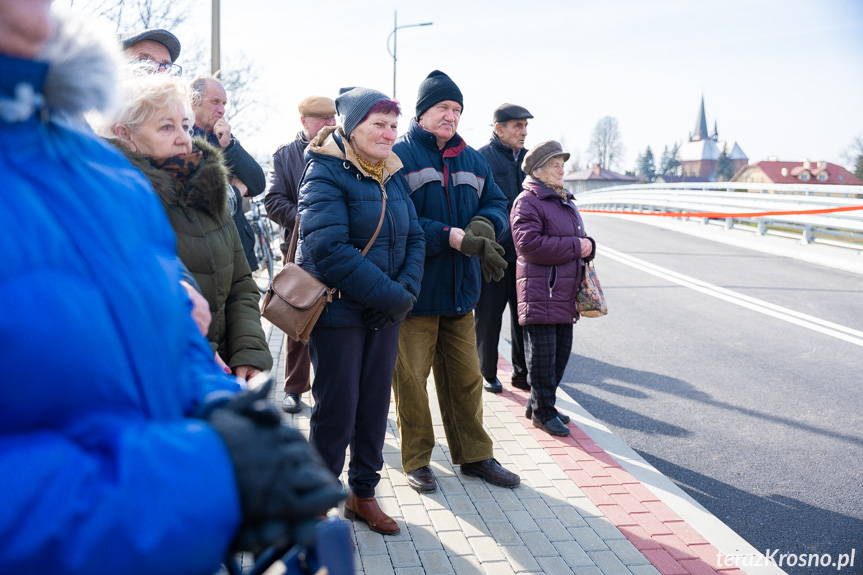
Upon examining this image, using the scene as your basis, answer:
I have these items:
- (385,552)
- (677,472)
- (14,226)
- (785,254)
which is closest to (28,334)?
(14,226)

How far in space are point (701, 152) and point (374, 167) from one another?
14648 centimetres

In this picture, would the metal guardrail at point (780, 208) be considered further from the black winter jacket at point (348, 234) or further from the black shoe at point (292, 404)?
the black winter jacket at point (348, 234)

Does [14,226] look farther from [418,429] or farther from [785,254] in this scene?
[785,254]

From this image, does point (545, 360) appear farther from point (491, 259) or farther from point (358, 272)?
point (358, 272)

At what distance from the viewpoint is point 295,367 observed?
5.47 metres

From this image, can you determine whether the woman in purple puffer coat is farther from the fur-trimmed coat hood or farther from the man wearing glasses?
the fur-trimmed coat hood

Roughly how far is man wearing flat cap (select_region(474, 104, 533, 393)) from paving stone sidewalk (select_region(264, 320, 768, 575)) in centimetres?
119

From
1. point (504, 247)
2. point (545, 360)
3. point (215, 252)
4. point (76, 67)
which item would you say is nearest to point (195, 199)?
point (215, 252)

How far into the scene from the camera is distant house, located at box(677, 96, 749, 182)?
137625 mm

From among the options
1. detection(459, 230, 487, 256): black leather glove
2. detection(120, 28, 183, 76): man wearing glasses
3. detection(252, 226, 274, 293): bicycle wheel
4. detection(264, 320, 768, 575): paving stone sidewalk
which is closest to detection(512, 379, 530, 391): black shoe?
detection(264, 320, 768, 575): paving stone sidewalk

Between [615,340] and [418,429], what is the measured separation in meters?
4.30

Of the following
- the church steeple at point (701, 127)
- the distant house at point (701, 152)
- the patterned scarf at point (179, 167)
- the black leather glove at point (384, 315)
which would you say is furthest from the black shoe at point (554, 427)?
the church steeple at point (701, 127)

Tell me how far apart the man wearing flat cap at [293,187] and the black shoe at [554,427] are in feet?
6.06

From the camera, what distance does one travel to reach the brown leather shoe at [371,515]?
3.66 metres
